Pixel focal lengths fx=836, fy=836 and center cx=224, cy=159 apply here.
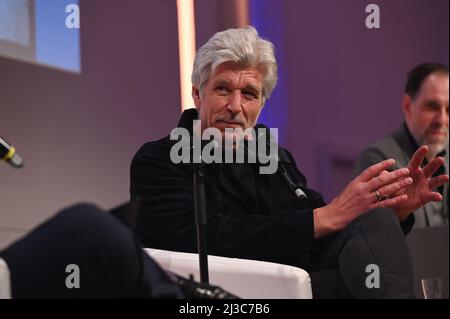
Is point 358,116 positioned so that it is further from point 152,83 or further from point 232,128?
point 232,128

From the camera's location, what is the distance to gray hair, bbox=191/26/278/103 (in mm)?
2619

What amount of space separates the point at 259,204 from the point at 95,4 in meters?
1.53

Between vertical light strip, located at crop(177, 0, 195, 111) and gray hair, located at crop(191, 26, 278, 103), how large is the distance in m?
1.04

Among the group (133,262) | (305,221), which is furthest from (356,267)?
(133,262)

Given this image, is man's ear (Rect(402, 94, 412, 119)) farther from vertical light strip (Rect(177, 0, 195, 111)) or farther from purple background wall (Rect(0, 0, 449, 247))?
vertical light strip (Rect(177, 0, 195, 111))

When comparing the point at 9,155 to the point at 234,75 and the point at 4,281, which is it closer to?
the point at 4,281

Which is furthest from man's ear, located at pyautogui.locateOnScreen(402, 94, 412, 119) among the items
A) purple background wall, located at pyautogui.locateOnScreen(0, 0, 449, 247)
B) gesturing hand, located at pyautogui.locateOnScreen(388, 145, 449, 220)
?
gesturing hand, located at pyautogui.locateOnScreen(388, 145, 449, 220)

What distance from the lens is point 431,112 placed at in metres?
4.59

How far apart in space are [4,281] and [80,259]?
258 mm

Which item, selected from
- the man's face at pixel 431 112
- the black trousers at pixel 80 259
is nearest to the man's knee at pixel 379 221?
the black trousers at pixel 80 259

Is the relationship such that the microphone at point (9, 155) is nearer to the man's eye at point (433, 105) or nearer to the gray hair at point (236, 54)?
the gray hair at point (236, 54)

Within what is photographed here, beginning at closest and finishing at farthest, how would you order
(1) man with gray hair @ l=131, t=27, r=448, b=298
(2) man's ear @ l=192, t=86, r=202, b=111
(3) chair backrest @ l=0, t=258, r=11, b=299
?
1. (3) chair backrest @ l=0, t=258, r=11, b=299
2. (1) man with gray hair @ l=131, t=27, r=448, b=298
3. (2) man's ear @ l=192, t=86, r=202, b=111

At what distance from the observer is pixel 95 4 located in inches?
146

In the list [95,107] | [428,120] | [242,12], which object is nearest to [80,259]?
[95,107]
